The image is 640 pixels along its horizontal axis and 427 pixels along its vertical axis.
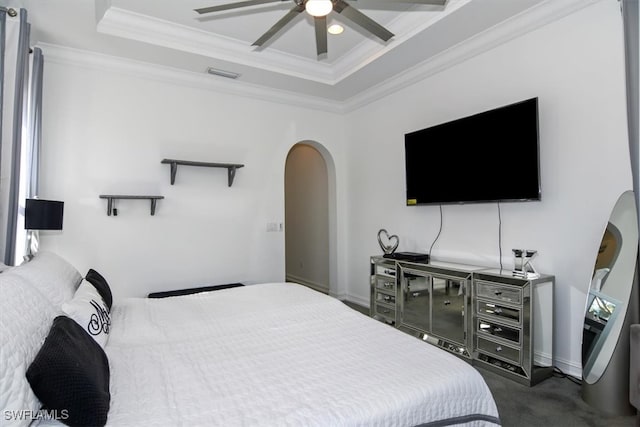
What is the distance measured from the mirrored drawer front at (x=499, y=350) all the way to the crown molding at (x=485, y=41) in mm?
2528

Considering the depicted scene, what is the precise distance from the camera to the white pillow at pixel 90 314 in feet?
5.05

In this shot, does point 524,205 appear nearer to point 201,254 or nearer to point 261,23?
point 261,23

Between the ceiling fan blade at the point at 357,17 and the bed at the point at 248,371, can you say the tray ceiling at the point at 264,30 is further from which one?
the bed at the point at 248,371

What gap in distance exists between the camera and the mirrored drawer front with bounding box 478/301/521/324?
2.57m

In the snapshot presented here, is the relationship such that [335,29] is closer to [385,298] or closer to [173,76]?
[173,76]

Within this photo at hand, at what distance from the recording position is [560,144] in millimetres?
2678

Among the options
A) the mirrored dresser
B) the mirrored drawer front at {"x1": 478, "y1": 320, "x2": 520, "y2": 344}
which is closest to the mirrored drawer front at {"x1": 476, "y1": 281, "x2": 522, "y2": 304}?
the mirrored dresser

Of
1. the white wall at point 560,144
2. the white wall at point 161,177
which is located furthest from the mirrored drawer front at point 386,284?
the white wall at point 161,177

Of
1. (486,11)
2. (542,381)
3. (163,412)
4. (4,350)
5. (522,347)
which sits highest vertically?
(486,11)

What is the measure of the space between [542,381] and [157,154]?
157 inches

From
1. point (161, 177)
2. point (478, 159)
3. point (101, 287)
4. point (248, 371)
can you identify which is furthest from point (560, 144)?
point (161, 177)

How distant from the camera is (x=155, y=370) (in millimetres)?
1389

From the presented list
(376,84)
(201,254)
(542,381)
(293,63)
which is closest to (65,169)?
(201,254)

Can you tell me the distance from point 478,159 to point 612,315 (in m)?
1.50
